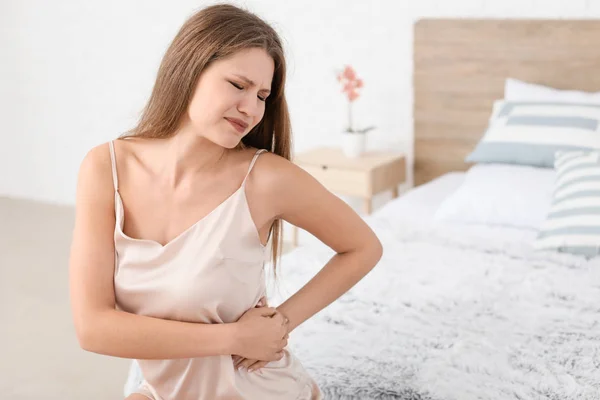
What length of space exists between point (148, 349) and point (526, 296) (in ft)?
3.91

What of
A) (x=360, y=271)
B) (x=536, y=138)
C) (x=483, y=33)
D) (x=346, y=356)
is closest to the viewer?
(x=360, y=271)

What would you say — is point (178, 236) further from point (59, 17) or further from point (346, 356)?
point (59, 17)

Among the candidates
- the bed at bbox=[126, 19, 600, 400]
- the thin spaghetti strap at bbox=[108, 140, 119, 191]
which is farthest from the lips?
the bed at bbox=[126, 19, 600, 400]

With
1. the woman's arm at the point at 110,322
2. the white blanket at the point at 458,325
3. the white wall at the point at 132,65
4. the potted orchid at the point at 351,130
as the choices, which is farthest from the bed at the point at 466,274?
the woman's arm at the point at 110,322

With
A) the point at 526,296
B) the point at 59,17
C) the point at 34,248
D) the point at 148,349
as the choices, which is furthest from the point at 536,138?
the point at 59,17

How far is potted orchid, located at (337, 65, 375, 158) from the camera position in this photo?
3562 millimetres

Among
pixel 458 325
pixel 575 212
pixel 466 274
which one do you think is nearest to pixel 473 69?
pixel 575 212

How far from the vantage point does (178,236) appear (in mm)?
1271

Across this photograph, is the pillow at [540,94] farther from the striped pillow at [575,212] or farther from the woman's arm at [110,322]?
the woman's arm at [110,322]

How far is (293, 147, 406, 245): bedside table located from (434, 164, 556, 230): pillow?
0.60 m

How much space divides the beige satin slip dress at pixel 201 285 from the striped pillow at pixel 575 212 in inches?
53.1

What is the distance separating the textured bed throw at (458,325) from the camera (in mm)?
1581

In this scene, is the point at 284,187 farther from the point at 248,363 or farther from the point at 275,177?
the point at 248,363

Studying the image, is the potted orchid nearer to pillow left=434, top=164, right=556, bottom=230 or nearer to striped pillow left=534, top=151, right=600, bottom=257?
pillow left=434, top=164, right=556, bottom=230
